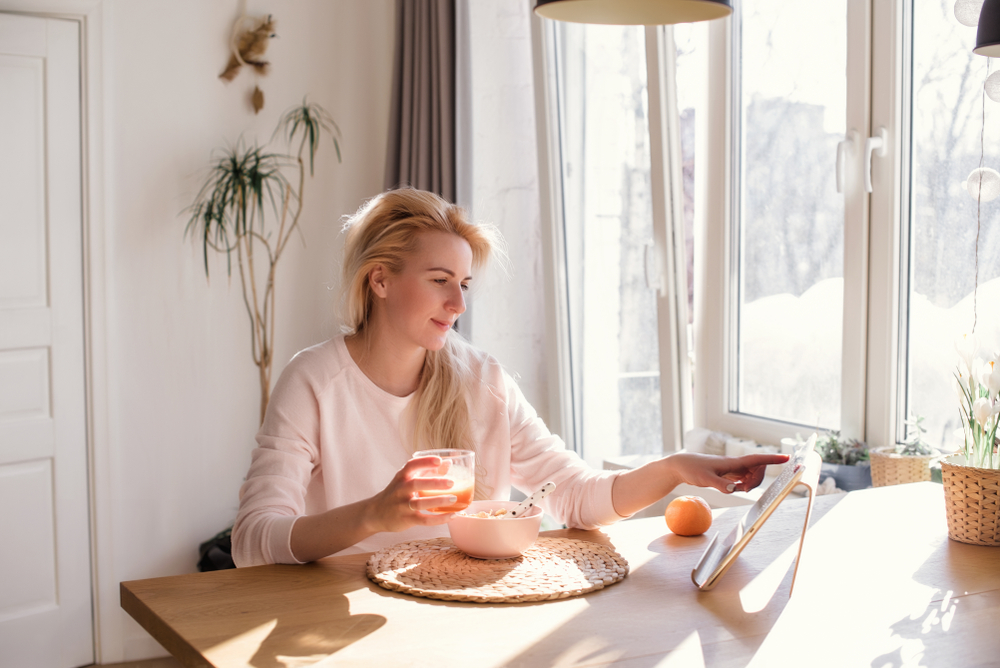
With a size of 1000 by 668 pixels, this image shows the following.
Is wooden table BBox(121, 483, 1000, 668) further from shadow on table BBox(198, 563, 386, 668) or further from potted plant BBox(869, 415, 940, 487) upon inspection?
potted plant BBox(869, 415, 940, 487)

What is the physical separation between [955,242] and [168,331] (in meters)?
2.56

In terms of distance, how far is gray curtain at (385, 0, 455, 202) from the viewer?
10.7ft

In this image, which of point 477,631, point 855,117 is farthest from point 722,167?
point 477,631

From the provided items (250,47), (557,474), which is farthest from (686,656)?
(250,47)

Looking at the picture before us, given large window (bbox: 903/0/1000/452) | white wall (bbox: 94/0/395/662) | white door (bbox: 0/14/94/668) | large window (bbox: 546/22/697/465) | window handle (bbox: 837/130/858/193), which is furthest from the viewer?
white wall (bbox: 94/0/395/662)

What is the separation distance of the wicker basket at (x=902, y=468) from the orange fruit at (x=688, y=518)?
73 centimetres

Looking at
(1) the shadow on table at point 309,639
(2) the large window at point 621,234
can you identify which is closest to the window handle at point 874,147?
(2) the large window at point 621,234

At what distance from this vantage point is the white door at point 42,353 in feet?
9.66

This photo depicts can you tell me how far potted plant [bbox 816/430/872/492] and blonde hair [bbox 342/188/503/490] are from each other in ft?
2.90

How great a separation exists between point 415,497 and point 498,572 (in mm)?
152

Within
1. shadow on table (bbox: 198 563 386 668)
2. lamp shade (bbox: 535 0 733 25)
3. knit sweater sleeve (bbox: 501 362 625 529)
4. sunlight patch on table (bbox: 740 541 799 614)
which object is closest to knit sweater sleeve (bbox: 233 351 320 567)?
shadow on table (bbox: 198 563 386 668)

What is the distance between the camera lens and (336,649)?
950 millimetres

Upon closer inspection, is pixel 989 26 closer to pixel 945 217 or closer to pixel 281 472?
pixel 945 217

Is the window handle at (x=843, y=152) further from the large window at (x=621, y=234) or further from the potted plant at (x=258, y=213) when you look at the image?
the potted plant at (x=258, y=213)
